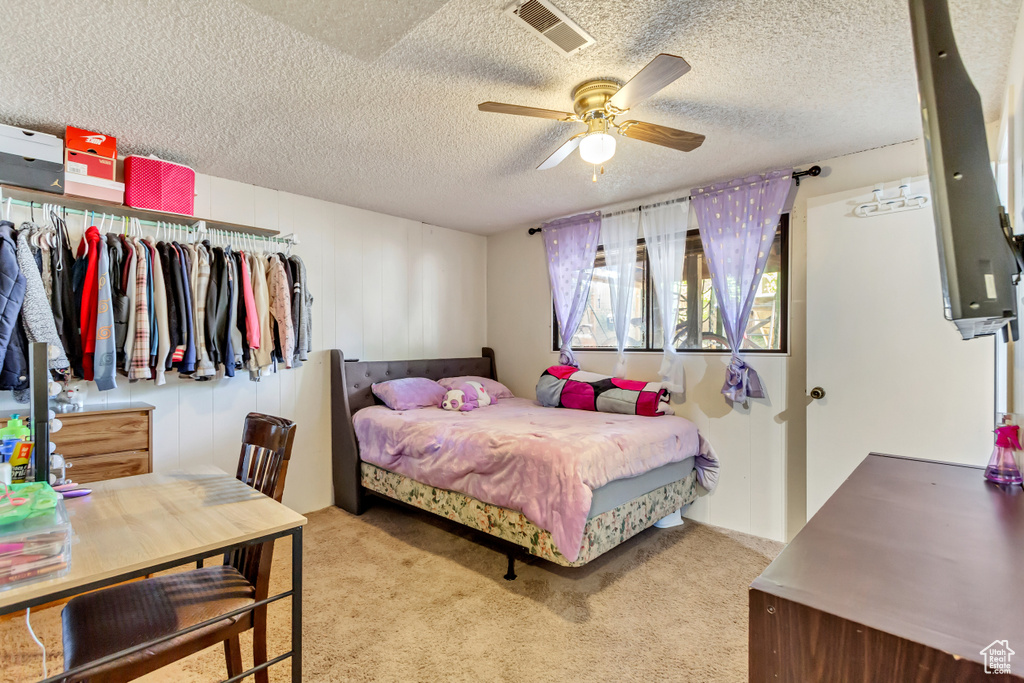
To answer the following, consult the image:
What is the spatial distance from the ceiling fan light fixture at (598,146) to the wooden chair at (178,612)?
1.56m

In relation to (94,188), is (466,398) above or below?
below

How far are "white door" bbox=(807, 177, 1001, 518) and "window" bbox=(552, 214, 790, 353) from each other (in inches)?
10.6

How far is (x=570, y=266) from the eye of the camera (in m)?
3.94

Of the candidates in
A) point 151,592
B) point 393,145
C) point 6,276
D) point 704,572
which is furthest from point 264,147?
point 704,572

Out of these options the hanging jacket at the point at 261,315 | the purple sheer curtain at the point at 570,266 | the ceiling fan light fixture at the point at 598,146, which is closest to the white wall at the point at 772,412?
the purple sheer curtain at the point at 570,266

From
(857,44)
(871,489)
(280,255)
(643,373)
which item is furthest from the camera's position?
(643,373)

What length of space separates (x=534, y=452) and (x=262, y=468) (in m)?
1.20

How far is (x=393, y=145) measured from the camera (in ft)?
8.49

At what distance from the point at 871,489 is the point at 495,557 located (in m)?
2.04

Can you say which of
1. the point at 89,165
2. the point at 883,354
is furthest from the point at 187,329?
the point at 883,354

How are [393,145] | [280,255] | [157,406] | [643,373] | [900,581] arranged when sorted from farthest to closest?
[643,373]
[280,255]
[157,406]
[393,145]
[900,581]

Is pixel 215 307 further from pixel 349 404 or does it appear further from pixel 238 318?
pixel 349 404

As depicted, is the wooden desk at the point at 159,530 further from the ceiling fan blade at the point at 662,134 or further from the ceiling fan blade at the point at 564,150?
the ceiling fan blade at the point at 662,134

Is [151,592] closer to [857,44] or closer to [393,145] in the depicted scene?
[393,145]
